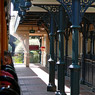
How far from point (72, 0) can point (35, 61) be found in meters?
31.8

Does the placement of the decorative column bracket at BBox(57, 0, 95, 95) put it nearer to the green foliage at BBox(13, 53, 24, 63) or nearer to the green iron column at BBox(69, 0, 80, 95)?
the green iron column at BBox(69, 0, 80, 95)

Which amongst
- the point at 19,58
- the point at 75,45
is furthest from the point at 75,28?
the point at 19,58

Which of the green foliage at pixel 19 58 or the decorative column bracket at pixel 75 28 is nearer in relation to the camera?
the decorative column bracket at pixel 75 28

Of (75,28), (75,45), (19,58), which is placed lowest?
(19,58)

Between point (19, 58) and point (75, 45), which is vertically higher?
point (75, 45)

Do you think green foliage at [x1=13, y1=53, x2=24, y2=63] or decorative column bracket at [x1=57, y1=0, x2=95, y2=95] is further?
green foliage at [x1=13, y1=53, x2=24, y2=63]

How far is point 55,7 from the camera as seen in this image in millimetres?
11500

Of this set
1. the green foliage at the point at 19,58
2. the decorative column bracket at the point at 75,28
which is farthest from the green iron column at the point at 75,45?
the green foliage at the point at 19,58

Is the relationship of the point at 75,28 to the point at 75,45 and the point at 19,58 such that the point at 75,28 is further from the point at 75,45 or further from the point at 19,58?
Result: the point at 19,58

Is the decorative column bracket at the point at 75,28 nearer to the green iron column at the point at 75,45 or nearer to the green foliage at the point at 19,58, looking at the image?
the green iron column at the point at 75,45

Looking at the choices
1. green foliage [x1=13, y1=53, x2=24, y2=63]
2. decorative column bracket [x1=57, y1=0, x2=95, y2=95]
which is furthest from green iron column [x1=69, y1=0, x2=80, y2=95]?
green foliage [x1=13, y1=53, x2=24, y2=63]

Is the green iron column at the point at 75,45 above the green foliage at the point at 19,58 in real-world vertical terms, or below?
above

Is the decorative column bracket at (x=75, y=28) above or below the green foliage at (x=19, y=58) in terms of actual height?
above

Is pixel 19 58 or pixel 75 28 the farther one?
pixel 19 58
